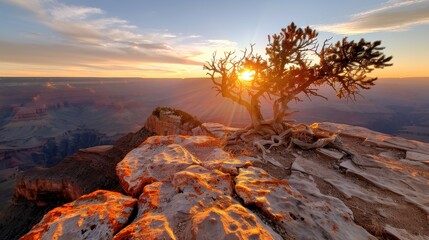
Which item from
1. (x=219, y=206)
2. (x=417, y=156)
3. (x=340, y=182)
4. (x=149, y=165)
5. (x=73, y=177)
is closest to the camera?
(x=219, y=206)

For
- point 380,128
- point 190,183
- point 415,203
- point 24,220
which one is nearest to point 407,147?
point 415,203

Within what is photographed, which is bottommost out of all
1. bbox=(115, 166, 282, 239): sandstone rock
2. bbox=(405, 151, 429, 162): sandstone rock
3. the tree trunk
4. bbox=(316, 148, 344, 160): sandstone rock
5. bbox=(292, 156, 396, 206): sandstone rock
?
bbox=(405, 151, 429, 162): sandstone rock

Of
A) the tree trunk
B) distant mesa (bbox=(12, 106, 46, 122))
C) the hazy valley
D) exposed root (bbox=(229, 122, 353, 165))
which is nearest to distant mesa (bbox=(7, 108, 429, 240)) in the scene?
exposed root (bbox=(229, 122, 353, 165))

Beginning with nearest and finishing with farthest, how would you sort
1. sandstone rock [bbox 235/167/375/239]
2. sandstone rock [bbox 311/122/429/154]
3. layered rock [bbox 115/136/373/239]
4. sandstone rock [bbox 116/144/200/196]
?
layered rock [bbox 115/136/373/239], sandstone rock [bbox 235/167/375/239], sandstone rock [bbox 116/144/200/196], sandstone rock [bbox 311/122/429/154]

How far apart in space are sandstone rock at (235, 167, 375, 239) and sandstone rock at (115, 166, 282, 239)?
0.37 meters

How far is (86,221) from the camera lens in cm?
356

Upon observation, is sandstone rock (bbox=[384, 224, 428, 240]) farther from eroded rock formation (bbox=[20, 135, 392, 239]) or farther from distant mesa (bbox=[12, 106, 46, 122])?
distant mesa (bbox=[12, 106, 46, 122])

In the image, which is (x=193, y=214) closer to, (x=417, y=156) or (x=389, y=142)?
(x=417, y=156)

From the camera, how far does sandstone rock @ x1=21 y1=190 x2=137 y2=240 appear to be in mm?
3330

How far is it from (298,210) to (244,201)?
106cm

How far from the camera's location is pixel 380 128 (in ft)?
330

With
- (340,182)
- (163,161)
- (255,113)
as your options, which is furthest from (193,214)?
(255,113)

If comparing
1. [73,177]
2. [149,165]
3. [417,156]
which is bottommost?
[73,177]

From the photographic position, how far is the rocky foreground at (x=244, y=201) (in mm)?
3340
